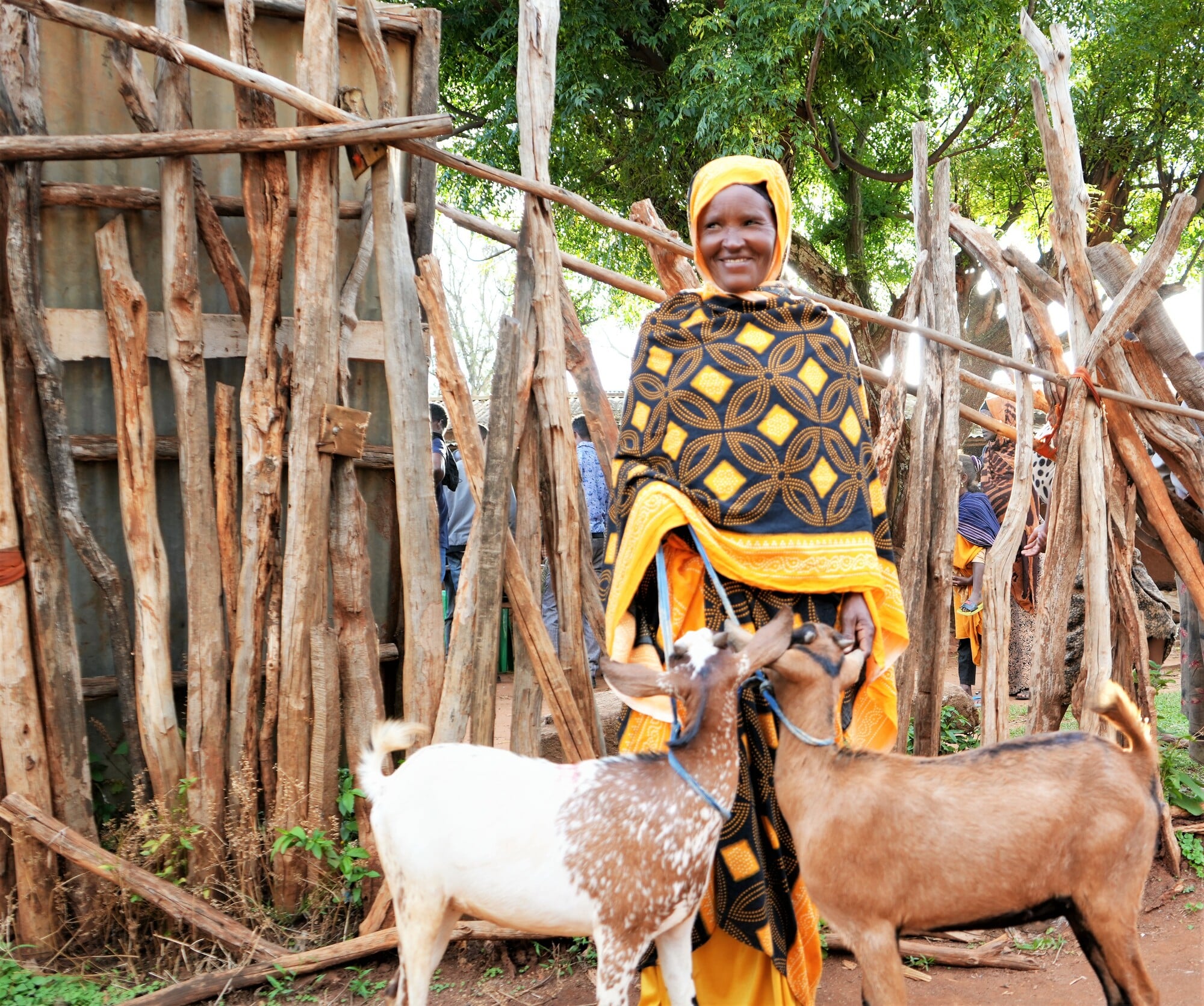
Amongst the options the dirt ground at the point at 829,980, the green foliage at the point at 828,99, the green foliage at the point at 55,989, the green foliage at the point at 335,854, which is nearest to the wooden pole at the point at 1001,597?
the dirt ground at the point at 829,980

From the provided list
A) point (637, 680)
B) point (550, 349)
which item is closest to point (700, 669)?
point (637, 680)

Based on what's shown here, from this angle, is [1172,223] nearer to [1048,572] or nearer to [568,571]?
[1048,572]

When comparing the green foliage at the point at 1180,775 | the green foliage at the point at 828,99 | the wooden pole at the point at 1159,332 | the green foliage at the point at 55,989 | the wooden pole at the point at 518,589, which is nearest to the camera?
the green foliage at the point at 55,989

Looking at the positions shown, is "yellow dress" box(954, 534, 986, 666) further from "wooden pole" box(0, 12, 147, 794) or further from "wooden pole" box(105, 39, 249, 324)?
"wooden pole" box(0, 12, 147, 794)

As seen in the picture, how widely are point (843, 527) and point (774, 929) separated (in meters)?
1.02

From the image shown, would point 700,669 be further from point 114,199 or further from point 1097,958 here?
point 114,199

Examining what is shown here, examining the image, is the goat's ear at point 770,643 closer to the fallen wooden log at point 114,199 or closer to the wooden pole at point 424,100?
the wooden pole at point 424,100

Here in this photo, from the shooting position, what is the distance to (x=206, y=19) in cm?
357

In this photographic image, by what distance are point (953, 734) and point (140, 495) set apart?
→ 406 centimetres

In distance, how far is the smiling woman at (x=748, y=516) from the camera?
247cm

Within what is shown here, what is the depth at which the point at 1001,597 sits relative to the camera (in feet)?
13.2

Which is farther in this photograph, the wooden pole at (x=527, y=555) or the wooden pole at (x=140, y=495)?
the wooden pole at (x=527, y=555)

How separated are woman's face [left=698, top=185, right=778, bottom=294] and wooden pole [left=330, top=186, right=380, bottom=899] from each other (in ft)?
4.62

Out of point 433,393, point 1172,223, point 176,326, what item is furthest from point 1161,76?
point 433,393
